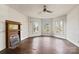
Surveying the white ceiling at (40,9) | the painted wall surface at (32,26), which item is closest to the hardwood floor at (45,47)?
the painted wall surface at (32,26)

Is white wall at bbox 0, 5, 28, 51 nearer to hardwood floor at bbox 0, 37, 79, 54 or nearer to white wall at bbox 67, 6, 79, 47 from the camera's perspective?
hardwood floor at bbox 0, 37, 79, 54

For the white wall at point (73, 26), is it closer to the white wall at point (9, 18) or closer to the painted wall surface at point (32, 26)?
the painted wall surface at point (32, 26)

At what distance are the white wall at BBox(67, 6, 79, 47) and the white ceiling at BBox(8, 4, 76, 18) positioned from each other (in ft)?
0.27

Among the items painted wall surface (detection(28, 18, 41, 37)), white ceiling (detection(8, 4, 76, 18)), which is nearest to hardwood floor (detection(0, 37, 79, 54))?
painted wall surface (detection(28, 18, 41, 37))

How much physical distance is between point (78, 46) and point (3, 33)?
3.76 ft

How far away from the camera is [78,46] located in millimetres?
1551

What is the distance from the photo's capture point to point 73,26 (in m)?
1.61

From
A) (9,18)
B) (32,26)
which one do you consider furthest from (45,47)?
(9,18)

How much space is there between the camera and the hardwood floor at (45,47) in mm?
1548

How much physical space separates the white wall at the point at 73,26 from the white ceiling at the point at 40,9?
82 millimetres
